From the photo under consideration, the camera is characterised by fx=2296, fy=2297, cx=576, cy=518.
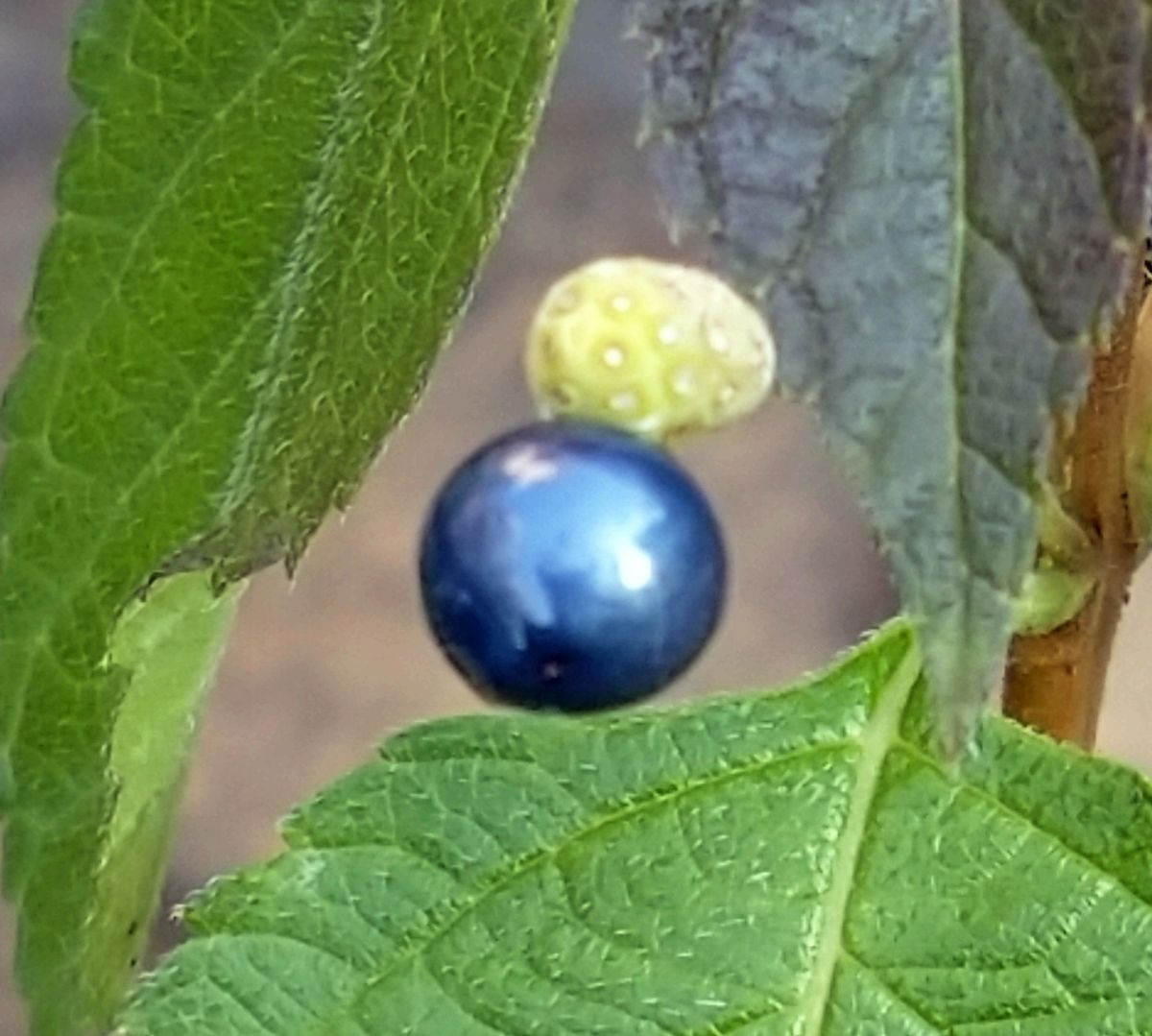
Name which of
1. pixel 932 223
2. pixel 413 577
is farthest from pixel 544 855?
pixel 413 577

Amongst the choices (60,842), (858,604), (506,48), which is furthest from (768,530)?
(506,48)

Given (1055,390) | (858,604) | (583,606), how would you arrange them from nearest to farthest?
(1055,390) → (583,606) → (858,604)

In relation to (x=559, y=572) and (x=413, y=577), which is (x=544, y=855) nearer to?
Result: (x=559, y=572)

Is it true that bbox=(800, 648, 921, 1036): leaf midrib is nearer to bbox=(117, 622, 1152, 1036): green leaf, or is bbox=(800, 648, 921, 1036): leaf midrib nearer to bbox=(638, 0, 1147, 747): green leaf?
bbox=(117, 622, 1152, 1036): green leaf

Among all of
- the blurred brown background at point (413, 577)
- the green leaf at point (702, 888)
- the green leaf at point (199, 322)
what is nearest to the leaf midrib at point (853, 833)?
the green leaf at point (702, 888)

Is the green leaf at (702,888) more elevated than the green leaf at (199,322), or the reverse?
the green leaf at (199,322)

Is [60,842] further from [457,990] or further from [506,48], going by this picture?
[506,48]

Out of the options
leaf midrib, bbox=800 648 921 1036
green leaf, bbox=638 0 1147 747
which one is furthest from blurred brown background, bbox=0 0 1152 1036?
green leaf, bbox=638 0 1147 747

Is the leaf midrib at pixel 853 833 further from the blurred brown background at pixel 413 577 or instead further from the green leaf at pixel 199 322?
the blurred brown background at pixel 413 577
